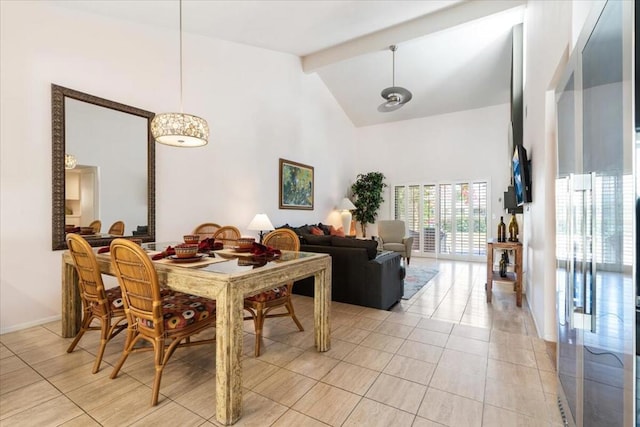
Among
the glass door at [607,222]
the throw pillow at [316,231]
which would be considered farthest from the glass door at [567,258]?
the throw pillow at [316,231]

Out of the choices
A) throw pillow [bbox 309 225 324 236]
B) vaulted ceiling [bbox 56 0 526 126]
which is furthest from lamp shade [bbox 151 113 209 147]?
throw pillow [bbox 309 225 324 236]

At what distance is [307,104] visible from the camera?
6.24 meters

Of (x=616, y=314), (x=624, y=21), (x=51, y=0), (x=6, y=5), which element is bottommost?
(x=616, y=314)

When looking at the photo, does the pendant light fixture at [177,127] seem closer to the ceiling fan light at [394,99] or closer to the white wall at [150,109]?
the white wall at [150,109]

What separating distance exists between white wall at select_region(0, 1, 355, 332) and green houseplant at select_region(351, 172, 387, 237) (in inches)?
75.0

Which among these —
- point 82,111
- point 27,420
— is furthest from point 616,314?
point 82,111

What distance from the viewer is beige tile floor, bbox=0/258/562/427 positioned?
159 centimetres

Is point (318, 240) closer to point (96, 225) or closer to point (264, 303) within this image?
point (264, 303)

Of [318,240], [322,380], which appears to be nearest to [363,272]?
[318,240]

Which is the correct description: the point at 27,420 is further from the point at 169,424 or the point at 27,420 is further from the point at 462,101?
the point at 462,101

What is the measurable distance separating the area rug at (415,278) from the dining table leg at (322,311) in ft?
6.16

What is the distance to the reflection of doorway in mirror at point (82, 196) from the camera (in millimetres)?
2930

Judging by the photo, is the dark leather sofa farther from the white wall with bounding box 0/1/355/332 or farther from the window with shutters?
the window with shutters

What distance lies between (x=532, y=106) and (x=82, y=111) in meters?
4.90
